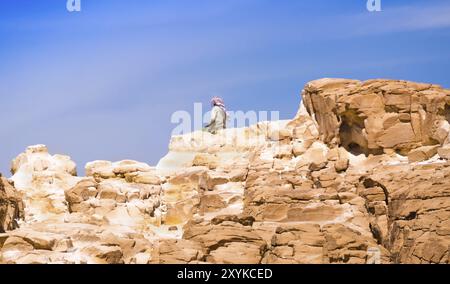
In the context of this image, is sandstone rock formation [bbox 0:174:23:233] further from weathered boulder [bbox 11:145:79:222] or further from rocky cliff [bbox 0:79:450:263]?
weathered boulder [bbox 11:145:79:222]

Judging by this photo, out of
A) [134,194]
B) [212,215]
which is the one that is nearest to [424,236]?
[212,215]

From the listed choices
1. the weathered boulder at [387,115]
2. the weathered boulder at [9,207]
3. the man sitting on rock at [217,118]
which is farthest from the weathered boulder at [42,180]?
the weathered boulder at [387,115]

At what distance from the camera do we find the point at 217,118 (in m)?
88.4

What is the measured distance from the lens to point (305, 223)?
177 feet

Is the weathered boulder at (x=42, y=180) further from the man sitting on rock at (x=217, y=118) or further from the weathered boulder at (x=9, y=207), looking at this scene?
the man sitting on rock at (x=217, y=118)

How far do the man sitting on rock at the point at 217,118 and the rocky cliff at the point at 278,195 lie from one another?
181 inches

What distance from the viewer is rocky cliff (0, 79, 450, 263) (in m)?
50.2

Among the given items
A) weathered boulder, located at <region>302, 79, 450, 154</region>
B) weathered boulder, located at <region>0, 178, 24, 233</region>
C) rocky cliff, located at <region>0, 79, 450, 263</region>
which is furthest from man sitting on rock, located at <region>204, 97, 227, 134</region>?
weathered boulder, located at <region>0, 178, 24, 233</region>

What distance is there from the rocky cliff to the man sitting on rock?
4.60 m

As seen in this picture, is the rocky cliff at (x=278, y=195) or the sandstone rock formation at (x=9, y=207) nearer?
the rocky cliff at (x=278, y=195)

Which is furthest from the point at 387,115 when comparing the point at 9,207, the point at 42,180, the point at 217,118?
the point at 217,118

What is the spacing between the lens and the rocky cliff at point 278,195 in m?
50.2
